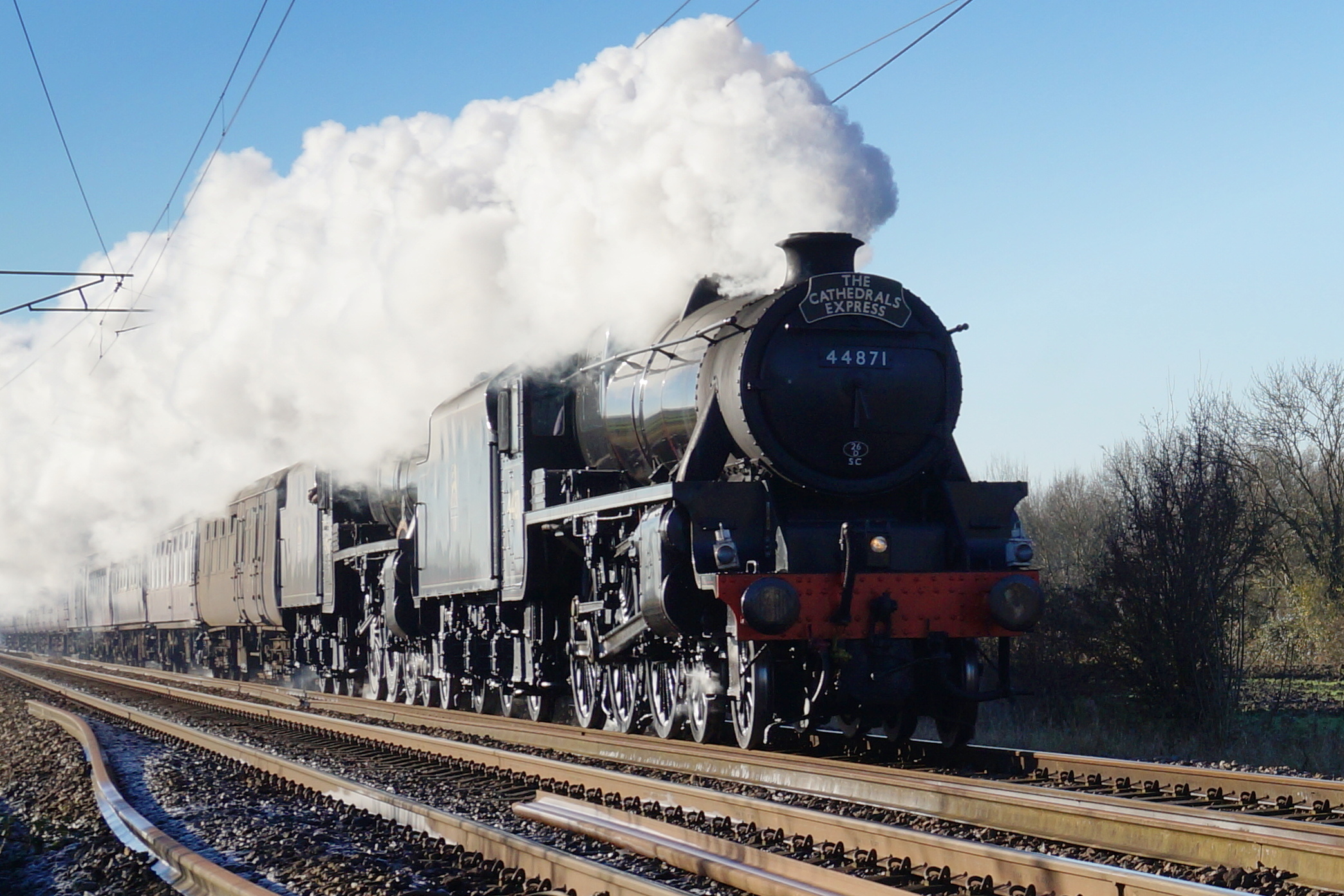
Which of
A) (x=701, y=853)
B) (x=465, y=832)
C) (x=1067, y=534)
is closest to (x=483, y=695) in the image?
(x=465, y=832)

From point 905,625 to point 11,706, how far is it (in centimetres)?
1741

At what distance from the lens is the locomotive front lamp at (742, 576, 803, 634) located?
7980 millimetres

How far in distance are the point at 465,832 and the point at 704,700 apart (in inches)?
126

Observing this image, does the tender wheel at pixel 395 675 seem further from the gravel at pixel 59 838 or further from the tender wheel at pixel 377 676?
the gravel at pixel 59 838

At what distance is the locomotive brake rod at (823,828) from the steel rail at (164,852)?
1588mm

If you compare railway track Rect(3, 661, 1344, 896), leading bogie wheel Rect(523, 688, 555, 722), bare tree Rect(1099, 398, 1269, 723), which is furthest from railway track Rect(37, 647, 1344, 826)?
bare tree Rect(1099, 398, 1269, 723)

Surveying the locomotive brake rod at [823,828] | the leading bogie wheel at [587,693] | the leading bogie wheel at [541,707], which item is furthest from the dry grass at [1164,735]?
the leading bogie wheel at [541,707]

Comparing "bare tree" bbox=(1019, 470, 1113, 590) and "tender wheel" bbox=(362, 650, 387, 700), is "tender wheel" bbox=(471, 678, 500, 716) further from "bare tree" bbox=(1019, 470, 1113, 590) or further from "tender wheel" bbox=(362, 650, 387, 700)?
"bare tree" bbox=(1019, 470, 1113, 590)

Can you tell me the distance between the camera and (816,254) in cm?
903

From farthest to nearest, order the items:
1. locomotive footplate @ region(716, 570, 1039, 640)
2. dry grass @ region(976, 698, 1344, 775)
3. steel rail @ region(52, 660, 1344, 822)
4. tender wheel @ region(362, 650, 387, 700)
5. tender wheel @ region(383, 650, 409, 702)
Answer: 1. tender wheel @ region(362, 650, 387, 700)
2. tender wheel @ region(383, 650, 409, 702)
3. dry grass @ region(976, 698, 1344, 775)
4. locomotive footplate @ region(716, 570, 1039, 640)
5. steel rail @ region(52, 660, 1344, 822)

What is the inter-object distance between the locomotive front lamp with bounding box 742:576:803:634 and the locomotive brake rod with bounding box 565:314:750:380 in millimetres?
1595

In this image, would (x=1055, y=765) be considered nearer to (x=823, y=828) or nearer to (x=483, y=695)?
(x=823, y=828)

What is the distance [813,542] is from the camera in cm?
852

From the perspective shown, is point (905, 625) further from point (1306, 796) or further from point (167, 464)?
point (167, 464)
